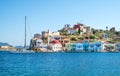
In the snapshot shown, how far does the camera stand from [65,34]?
182 meters

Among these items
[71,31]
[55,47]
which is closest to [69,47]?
[55,47]

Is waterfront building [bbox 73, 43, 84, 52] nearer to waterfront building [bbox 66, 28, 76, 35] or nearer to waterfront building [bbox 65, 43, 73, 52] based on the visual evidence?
waterfront building [bbox 65, 43, 73, 52]

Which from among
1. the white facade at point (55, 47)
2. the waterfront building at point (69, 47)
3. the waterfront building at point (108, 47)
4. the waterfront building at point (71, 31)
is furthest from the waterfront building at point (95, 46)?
the waterfront building at point (71, 31)

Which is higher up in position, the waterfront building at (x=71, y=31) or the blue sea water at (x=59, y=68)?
the waterfront building at (x=71, y=31)

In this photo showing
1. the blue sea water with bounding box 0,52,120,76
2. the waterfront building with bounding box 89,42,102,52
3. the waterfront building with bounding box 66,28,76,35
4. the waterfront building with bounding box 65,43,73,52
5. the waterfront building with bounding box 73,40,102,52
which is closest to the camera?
the blue sea water with bounding box 0,52,120,76

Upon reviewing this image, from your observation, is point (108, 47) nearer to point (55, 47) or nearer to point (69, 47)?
point (69, 47)

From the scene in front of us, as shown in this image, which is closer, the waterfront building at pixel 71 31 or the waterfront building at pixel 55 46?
the waterfront building at pixel 55 46

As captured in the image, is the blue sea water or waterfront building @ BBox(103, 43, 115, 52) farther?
waterfront building @ BBox(103, 43, 115, 52)

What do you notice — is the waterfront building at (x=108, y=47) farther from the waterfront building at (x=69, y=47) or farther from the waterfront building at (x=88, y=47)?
the waterfront building at (x=69, y=47)

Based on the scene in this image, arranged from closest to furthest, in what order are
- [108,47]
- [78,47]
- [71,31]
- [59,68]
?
1. [59,68]
2. [78,47]
3. [108,47]
4. [71,31]

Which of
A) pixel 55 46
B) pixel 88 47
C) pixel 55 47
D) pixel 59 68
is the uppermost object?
pixel 55 46

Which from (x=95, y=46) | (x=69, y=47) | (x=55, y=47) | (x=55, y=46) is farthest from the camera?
(x=95, y=46)

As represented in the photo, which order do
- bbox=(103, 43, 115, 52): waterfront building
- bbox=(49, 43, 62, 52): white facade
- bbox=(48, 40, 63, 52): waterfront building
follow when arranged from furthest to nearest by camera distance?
bbox=(103, 43, 115, 52): waterfront building, bbox=(48, 40, 63, 52): waterfront building, bbox=(49, 43, 62, 52): white facade

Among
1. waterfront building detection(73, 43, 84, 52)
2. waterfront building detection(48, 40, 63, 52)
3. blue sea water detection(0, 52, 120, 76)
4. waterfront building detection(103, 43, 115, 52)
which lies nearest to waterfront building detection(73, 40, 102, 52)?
waterfront building detection(73, 43, 84, 52)
